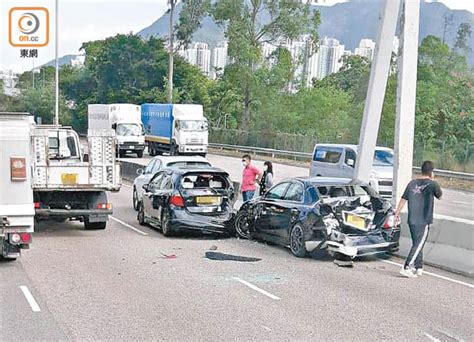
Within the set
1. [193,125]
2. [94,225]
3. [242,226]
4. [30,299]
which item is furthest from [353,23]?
[30,299]

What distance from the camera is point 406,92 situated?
1509cm

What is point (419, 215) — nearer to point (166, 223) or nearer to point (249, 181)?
point (166, 223)

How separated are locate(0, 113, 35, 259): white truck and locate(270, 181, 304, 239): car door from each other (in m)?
4.65

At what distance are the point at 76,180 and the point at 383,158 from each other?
12.9 m

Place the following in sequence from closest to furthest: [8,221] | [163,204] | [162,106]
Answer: [8,221], [163,204], [162,106]

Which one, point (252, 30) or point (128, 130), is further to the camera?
point (252, 30)

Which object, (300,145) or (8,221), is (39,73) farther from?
(8,221)

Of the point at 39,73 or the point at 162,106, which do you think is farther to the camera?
the point at 39,73

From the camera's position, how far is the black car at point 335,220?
1262cm

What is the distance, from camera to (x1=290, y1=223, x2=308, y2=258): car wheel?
42.6 feet

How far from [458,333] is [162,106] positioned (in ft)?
143

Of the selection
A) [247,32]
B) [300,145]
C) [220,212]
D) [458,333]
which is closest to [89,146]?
[220,212]

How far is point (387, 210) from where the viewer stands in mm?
12977

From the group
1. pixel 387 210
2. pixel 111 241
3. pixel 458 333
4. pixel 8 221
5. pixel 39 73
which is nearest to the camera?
pixel 458 333
